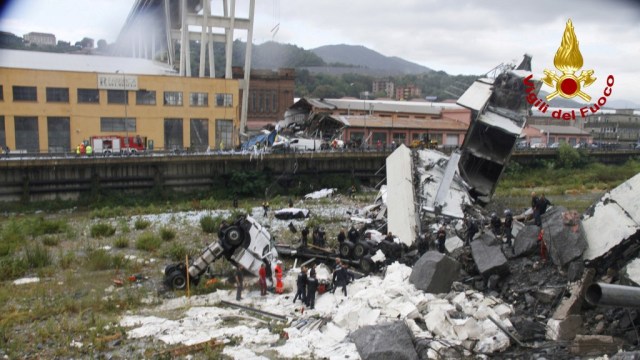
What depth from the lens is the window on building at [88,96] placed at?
113 ft

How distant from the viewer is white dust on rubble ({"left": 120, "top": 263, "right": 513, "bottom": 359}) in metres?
9.62

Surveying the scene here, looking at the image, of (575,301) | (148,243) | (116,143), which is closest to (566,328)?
(575,301)

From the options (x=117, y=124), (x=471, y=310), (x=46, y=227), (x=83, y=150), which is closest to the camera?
(x=471, y=310)

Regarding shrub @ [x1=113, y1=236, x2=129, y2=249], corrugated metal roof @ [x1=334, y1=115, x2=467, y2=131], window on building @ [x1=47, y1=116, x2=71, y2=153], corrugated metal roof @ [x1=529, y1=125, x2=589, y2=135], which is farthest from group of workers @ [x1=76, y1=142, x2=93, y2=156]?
corrugated metal roof @ [x1=529, y1=125, x2=589, y2=135]

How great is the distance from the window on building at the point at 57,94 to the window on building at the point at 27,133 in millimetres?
1557

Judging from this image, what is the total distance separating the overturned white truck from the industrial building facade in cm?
2341

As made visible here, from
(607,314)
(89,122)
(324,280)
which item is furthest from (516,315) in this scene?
(89,122)

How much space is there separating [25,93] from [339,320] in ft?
101

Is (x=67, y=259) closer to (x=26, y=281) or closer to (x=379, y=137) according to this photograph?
(x=26, y=281)

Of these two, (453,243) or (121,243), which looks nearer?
(453,243)

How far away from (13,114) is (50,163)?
27.8ft

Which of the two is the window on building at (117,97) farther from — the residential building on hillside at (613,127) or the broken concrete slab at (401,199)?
the residential building on hillside at (613,127)

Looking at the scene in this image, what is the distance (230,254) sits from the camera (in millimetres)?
13086

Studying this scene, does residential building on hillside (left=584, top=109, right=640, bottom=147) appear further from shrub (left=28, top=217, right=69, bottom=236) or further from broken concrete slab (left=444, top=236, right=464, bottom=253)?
shrub (left=28, top=217, right=69, bottom=236)
